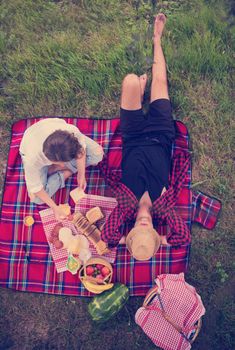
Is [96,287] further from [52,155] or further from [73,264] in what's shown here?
[52,155]

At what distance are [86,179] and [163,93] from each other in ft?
5.04

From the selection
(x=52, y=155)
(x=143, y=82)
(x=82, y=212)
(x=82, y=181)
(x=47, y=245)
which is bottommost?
(x=47, y=245)

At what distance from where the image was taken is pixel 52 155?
144 inches

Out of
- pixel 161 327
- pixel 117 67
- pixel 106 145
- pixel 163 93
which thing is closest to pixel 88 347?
pixel 161 327

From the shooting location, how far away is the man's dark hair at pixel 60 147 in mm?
3645

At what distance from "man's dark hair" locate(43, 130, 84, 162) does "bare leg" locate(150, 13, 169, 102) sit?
155 centimetres

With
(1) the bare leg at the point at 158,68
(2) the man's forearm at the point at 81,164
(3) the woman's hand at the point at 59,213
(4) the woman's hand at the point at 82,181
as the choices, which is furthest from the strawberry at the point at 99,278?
(1) the bare leg at the point at 158,68

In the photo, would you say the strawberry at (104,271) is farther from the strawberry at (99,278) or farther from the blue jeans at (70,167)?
the blue jeans at (70,167)

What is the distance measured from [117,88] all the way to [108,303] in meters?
2.86

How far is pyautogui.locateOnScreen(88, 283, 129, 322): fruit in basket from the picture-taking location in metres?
4.36

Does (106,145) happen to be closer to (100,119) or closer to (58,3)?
(100,119)

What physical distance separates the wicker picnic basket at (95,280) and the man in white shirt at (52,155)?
687 mm

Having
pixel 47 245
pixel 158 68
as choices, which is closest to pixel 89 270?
pixel 47 245

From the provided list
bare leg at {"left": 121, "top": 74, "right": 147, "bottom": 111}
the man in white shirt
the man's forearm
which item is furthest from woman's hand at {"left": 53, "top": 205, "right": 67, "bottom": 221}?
bare leg at {"left": 121, "top": 74, "right": 147, "bottom": 111}
